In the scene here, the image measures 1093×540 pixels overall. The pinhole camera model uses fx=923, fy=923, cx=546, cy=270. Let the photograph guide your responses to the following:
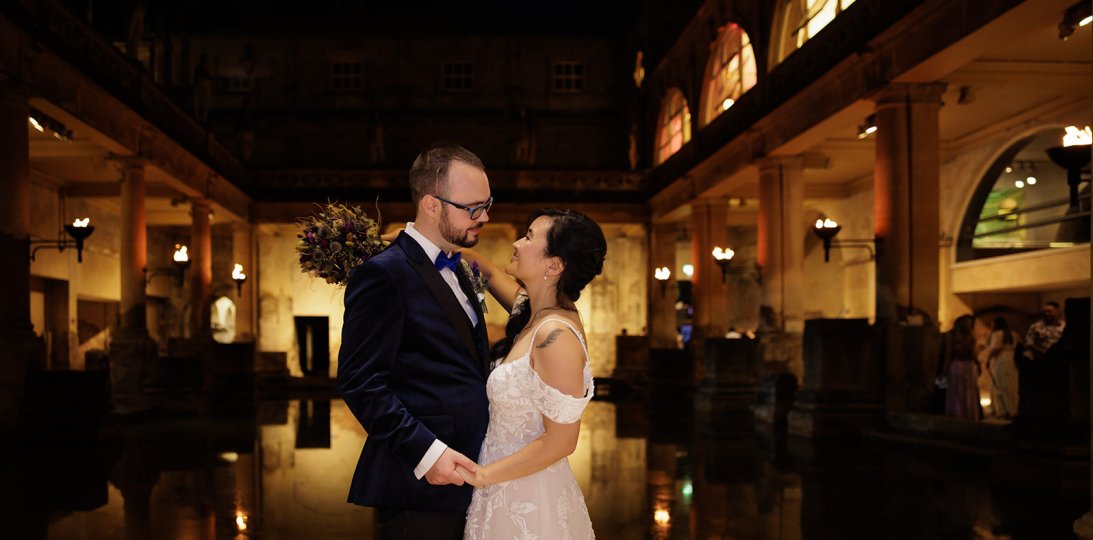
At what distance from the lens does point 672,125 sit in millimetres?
30094

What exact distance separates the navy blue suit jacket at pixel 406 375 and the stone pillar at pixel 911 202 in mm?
12037

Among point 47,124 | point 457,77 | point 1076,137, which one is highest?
point 457,77

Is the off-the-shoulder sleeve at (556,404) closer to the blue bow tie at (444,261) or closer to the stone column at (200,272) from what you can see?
the blue bow tie at (444,261)

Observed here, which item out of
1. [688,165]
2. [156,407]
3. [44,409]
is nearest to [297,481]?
[44,409]

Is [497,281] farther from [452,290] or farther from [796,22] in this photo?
[796,22]

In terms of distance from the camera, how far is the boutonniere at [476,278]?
3.74 m

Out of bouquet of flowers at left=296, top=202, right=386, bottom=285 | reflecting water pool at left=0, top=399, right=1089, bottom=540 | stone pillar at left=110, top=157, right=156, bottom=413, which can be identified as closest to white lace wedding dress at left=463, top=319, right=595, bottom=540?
bouquet of flowers at left=296, top=202, right=386, bottom=285

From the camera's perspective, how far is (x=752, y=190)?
25422 mm

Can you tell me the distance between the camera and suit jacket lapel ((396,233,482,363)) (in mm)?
3359

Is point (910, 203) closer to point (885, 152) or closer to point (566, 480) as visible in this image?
point (885, 152)

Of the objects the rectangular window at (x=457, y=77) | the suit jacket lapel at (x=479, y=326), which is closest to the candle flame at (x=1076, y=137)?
the suit jacket lapel at (x=479, y=326)

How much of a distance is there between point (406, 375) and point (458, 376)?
190mm

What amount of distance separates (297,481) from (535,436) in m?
6.79

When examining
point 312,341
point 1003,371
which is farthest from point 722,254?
point 312,341
